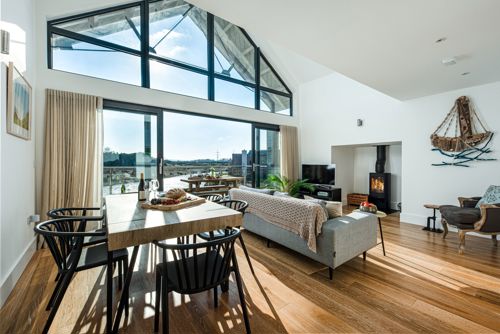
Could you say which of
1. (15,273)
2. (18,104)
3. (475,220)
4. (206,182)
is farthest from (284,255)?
(18,104)

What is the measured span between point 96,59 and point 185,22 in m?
1.96

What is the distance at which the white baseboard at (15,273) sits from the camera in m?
1.87

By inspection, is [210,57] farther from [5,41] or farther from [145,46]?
[5,41]

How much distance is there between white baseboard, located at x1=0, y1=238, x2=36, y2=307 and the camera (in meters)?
1.87

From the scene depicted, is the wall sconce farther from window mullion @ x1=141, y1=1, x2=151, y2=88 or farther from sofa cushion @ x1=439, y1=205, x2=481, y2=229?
sofa cushion @ x1=439, y1=205, x2=481, y2=229

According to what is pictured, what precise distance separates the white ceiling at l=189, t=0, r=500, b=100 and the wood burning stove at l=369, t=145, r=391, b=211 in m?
2.65

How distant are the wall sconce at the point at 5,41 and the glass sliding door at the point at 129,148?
5.71 ft

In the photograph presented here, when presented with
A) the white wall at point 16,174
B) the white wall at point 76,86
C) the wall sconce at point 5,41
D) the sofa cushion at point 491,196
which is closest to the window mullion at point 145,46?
the white wall at point 76,86

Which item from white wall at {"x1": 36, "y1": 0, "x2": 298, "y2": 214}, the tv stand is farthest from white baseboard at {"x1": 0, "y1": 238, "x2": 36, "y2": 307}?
the tv stand

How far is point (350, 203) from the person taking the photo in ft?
20.1

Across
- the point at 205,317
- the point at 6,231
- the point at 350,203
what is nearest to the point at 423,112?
the point at 350,203

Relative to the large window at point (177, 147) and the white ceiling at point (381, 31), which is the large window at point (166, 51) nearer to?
the large window at point (177, 147)

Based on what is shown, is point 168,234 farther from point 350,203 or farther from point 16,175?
point 350,203

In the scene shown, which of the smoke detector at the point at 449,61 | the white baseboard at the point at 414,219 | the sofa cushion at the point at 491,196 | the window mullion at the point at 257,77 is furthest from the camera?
the window mullion at the point at 257,77
